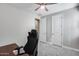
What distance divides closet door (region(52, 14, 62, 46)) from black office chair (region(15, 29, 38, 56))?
0.70 ft

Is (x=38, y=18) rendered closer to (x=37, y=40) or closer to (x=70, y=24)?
(x=37, y=40)

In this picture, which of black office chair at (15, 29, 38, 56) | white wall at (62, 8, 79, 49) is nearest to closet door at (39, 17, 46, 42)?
black office chair at (15, 29, 38, 56)

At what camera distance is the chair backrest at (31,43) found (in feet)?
5.42

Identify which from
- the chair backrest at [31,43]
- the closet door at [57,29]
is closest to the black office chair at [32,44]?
the chair backrest at [31,43]

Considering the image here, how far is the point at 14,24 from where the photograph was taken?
1.67m

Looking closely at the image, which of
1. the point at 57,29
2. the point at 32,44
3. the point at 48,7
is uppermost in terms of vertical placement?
the point at 48,7

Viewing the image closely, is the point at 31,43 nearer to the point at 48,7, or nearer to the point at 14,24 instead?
the point at 14,24

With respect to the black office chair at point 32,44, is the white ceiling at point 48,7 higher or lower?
higher

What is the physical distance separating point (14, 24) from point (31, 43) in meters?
0.30

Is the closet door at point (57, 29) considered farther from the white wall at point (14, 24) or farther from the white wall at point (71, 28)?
the white wall at point (14, 24)

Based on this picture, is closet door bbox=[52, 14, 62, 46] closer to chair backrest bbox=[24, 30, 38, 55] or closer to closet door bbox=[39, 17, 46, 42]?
closet door bbox=[39, 17, 46, 42]

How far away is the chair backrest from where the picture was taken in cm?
165

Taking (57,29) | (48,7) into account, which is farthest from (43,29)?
(48,7)

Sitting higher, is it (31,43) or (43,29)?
(43,29)
